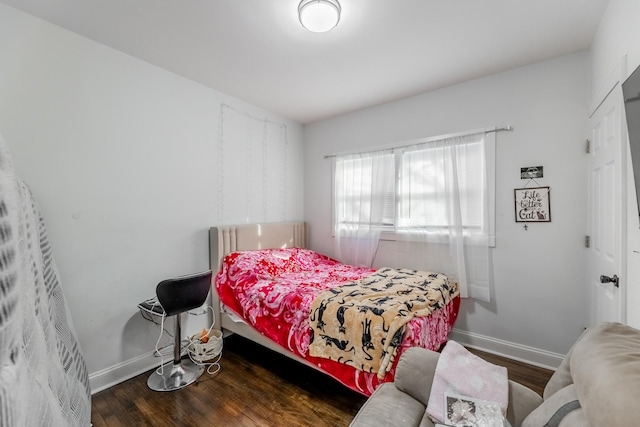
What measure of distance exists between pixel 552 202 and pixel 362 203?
1838mm

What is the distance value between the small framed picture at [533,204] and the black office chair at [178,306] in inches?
112

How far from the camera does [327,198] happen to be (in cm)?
390

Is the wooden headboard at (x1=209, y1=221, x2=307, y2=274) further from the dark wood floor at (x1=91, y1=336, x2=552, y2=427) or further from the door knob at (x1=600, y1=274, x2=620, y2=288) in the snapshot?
the door knob at (x1=600, y1=274, x2=620, y2=288)

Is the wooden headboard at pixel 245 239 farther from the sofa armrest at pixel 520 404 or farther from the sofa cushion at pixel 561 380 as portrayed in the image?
the sofa cushion at pixel 561 380

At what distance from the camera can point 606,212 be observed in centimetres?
186

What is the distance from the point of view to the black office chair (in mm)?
2082

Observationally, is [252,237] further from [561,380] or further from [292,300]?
[561,380]

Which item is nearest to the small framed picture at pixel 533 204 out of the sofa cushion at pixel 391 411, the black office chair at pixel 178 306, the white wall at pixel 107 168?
the sofa cushion at pixel 391 411

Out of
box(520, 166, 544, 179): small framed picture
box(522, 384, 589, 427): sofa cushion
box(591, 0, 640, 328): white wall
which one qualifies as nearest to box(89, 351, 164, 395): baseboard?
box(522, 384, 589, 427): sofa cushion

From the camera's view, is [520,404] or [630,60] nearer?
[520,404]

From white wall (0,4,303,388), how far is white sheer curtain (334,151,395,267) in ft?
5.40

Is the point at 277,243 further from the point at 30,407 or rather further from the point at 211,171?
the point at 30,407

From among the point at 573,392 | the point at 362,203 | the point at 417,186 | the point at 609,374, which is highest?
the point at 417,186

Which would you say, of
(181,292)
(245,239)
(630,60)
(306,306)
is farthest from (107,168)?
(630,60)
